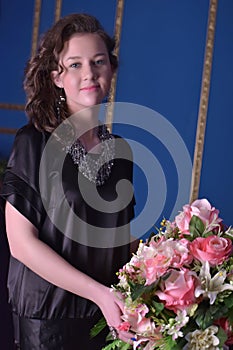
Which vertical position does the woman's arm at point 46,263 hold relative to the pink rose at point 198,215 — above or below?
below

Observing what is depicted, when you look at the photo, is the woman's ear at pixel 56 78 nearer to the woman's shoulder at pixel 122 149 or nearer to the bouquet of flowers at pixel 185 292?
the woman's shoulder at pixel 122 149

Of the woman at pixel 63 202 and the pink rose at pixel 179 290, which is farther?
the woman at pixel 63 202

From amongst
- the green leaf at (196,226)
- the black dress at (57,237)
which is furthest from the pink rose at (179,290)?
the black dress at (57,237)

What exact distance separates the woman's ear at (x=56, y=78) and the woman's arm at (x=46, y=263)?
362 mm

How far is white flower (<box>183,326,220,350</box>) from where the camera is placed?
3.75 feet

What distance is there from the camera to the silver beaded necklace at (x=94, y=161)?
158cm

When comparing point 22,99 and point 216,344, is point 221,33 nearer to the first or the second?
point 22,99

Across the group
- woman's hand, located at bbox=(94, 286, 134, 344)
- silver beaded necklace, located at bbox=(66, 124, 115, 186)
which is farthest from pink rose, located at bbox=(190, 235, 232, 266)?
silver beaded necklace, located at bbox=(66, 124, 115, 186)

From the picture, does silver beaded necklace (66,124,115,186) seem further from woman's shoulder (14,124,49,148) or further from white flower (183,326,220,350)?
white flower (183,326,220,350)

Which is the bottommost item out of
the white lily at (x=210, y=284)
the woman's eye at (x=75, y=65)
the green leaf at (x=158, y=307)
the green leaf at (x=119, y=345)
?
the green leaf at (x=119, y=345)

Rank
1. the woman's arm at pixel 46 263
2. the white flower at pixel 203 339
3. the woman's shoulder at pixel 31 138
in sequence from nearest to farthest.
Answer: the white flower at pixel 203 339 → the woman's arm at pixel 46 263 → the woman's shoulder at pixel 31 138

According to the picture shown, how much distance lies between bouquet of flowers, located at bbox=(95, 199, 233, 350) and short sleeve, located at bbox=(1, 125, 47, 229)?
33 centimetres

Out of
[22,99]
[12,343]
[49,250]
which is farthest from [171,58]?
[49,250]

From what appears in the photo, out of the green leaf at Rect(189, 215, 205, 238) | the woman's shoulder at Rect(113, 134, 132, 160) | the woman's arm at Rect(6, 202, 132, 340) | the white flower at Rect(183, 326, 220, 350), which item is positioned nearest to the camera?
the white flower at Rect(183, 326, 220, 350)
